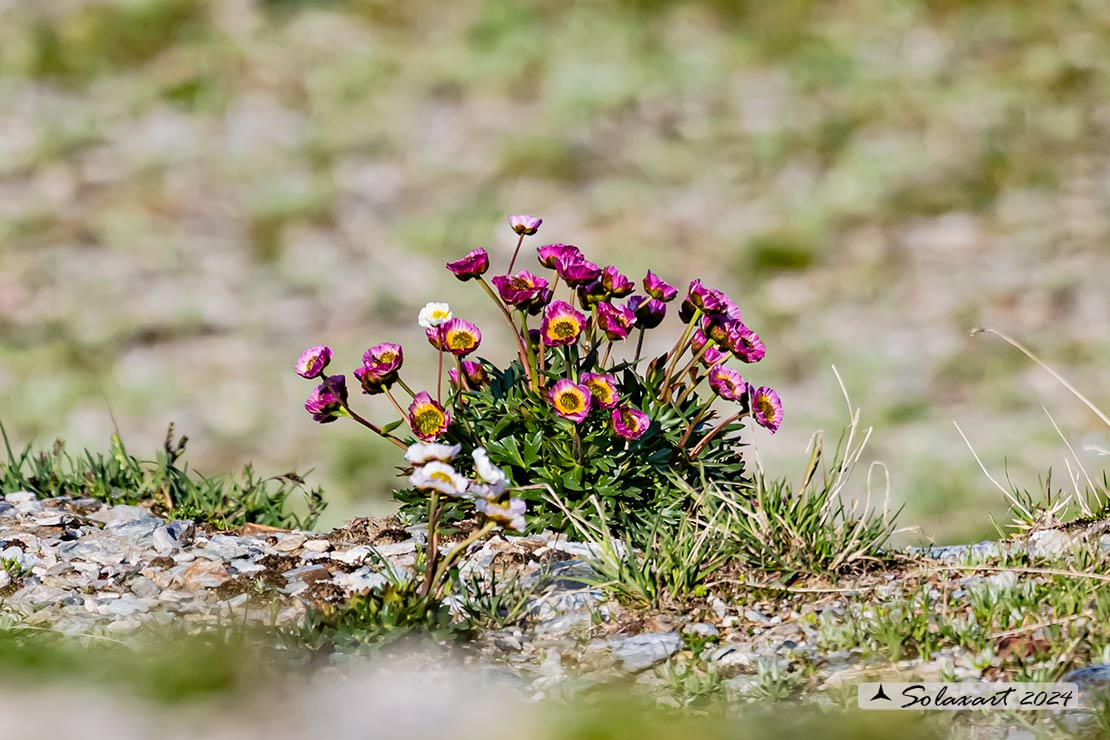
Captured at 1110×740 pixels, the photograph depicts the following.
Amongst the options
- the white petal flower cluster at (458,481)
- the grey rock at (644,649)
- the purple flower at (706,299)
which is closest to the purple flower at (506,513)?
the white petal flower cluster at (458,481)

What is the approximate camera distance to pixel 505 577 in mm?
4219

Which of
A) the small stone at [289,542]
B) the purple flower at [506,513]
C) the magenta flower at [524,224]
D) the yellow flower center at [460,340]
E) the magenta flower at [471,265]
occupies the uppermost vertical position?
the magenta flower at [524,224]

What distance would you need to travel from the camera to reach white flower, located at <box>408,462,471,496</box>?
3459mm

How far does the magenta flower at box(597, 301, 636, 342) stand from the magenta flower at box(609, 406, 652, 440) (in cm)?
26

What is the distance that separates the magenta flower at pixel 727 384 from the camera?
4.55m

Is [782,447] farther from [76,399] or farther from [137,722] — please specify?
[137,722]

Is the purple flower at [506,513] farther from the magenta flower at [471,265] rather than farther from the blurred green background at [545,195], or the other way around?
the blurred green background at [545,195]

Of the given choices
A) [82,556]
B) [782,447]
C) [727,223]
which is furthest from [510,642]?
[727,223]

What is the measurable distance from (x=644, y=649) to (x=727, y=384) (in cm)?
112

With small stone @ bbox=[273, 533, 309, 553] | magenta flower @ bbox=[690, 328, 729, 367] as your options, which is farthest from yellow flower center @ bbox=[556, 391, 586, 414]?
small stone @ bbox=[273, 533, 309, 553]

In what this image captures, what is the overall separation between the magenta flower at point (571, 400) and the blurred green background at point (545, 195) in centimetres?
331

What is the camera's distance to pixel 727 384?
4566mm

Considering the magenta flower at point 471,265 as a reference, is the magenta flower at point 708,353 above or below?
below

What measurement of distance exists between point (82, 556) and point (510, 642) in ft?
5.00
